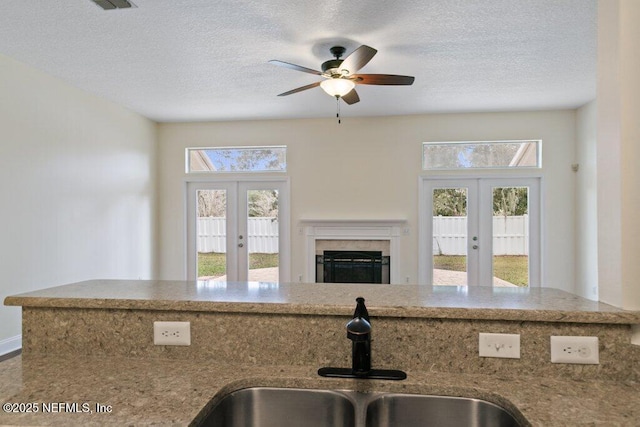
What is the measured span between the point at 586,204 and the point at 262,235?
4.38 metres

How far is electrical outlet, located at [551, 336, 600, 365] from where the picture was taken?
1043mm

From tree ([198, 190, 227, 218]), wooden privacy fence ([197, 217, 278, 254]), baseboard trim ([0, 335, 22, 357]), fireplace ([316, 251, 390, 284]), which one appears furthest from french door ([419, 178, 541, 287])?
baseboard trim ([0, 335, 22, 357])

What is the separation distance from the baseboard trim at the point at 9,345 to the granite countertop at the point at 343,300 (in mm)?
2753

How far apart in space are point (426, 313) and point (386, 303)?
4.8 inches

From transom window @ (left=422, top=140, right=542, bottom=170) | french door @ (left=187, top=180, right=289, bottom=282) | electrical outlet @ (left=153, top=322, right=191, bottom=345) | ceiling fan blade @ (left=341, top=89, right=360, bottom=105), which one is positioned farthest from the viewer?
french door @ (left=187, top=180, right=289, bottom=282)

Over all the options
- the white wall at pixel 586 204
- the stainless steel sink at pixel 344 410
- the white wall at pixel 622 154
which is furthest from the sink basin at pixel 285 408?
the white wall at pixel 586 204

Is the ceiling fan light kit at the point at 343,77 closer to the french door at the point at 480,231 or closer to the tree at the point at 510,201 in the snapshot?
the french door at the point at 480,231

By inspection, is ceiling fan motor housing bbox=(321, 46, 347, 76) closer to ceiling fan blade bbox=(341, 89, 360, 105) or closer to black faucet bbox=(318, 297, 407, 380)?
ceiling fan blade bbox=(341, 89, 360, 105)

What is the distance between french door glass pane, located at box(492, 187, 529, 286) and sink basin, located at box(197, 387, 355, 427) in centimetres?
487

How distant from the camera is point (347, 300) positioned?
119 cm

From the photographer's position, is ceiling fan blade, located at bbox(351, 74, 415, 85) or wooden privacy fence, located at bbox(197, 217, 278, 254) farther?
wooden privacy fence, located at bbox(197, 217, 278, 254)

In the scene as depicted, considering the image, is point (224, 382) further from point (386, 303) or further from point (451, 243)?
point (451, 243)

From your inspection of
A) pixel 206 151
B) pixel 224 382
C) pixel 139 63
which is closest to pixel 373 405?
pixel 224 382

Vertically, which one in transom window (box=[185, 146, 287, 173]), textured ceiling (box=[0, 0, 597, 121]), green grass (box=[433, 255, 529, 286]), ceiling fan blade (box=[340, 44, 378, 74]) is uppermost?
textured ceiling (box=[0, 0, 597, 121])
